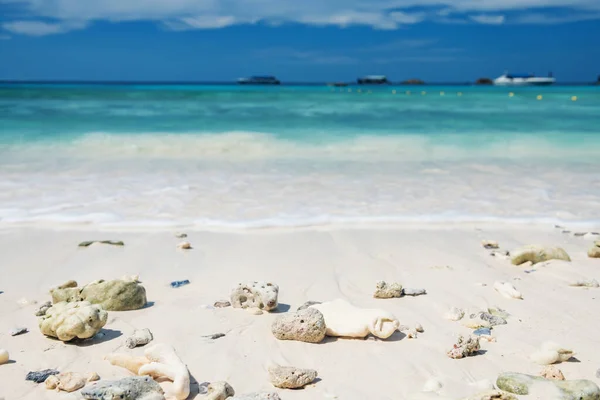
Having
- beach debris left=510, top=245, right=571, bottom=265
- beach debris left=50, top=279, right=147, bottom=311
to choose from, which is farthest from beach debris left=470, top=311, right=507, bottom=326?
beach debris left=50, top=279, right=147, bottom=311

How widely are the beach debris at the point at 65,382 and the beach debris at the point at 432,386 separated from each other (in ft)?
4.90

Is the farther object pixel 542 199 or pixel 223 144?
pixel 223 144

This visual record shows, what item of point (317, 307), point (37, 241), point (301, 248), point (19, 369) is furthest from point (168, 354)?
point (37, 241)

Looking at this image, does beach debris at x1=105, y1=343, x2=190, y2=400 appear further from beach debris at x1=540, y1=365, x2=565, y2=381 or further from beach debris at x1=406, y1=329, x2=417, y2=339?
beach debris at x1=540, y1=365, x2=565, y2=381

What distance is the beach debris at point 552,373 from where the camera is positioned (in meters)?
2.66

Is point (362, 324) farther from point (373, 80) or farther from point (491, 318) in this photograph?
point (373, 80)

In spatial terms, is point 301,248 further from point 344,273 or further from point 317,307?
point 317,307

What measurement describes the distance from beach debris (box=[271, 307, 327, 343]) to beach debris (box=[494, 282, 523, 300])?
4.61ft

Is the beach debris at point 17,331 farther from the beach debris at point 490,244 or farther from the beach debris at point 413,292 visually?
the beach debris at point 490,244

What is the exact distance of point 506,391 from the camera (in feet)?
8.36

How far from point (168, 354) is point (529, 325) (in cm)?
199

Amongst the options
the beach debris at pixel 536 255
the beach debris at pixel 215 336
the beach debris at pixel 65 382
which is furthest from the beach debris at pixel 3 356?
the beach debris at pixel 536 255

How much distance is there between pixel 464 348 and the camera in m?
2.89

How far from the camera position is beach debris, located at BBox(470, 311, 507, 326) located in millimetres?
3327
